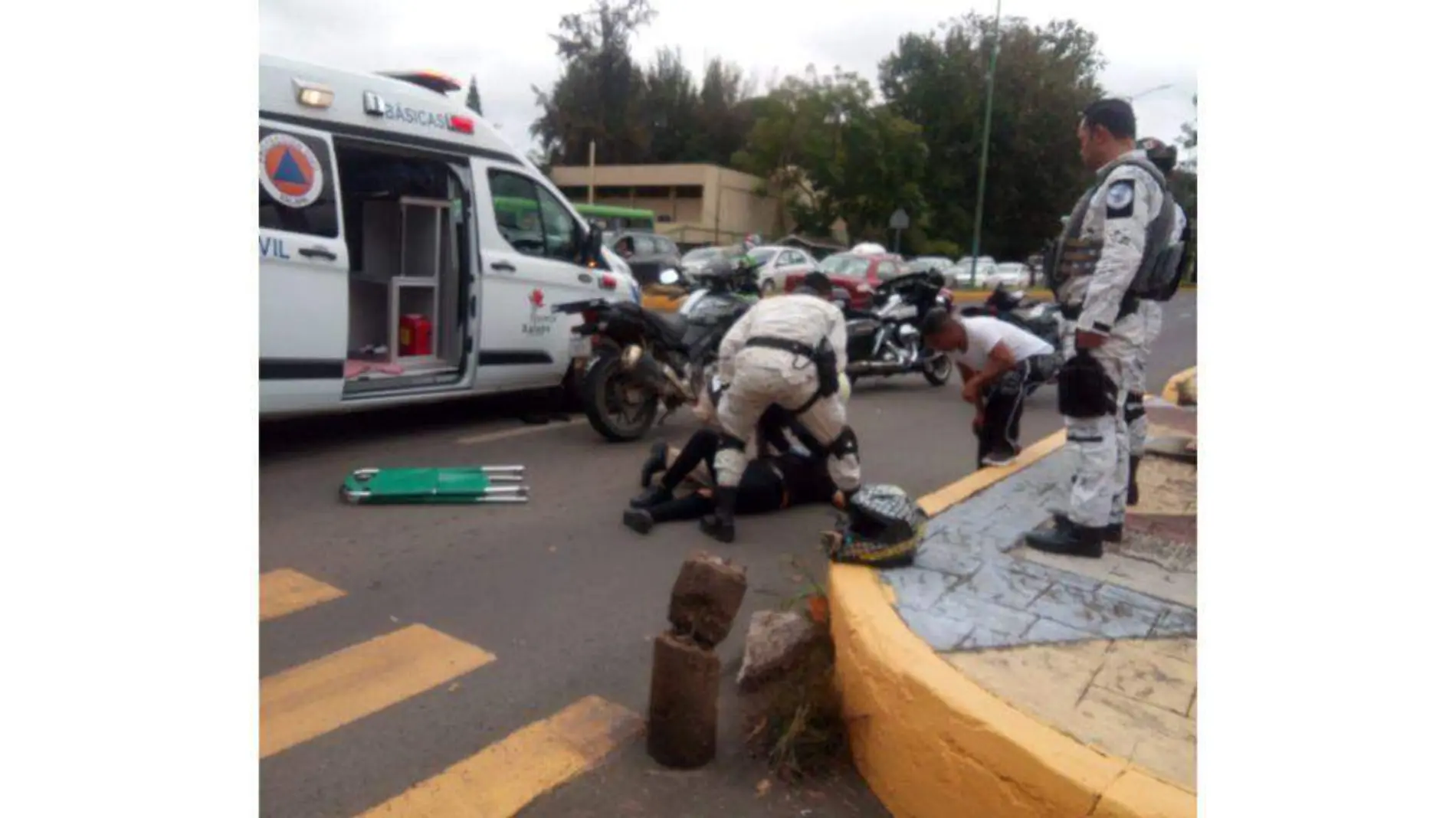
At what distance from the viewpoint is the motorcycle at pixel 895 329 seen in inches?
378

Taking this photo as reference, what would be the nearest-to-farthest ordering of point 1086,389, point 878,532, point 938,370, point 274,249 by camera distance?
point 878,532, point 1086,389, point 274,249, point 938,370

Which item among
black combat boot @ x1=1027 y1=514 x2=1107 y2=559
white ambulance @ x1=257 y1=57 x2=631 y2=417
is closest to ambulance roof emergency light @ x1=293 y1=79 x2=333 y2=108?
white ambulance @ x1=257 y1=57 x2=631 y2=417

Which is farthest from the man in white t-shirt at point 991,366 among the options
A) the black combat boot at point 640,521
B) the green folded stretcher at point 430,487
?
the green folded stretcher at point 430,487

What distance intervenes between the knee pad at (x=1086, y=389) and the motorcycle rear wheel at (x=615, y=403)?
361 cm

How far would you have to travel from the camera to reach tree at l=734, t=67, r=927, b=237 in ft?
116

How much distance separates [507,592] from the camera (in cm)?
405

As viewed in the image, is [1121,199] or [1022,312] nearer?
[1121,199]

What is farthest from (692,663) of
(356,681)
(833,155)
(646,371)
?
(833,155)

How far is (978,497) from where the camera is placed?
15.6 ft

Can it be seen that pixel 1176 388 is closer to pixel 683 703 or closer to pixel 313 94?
pixel 313 94

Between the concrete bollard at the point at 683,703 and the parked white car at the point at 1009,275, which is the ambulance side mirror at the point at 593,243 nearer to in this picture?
the concrete bollard at the point at 683,703

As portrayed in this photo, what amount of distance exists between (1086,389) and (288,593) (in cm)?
330

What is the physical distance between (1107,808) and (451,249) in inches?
249

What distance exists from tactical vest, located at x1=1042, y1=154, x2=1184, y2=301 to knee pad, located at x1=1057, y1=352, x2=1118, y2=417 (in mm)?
321
